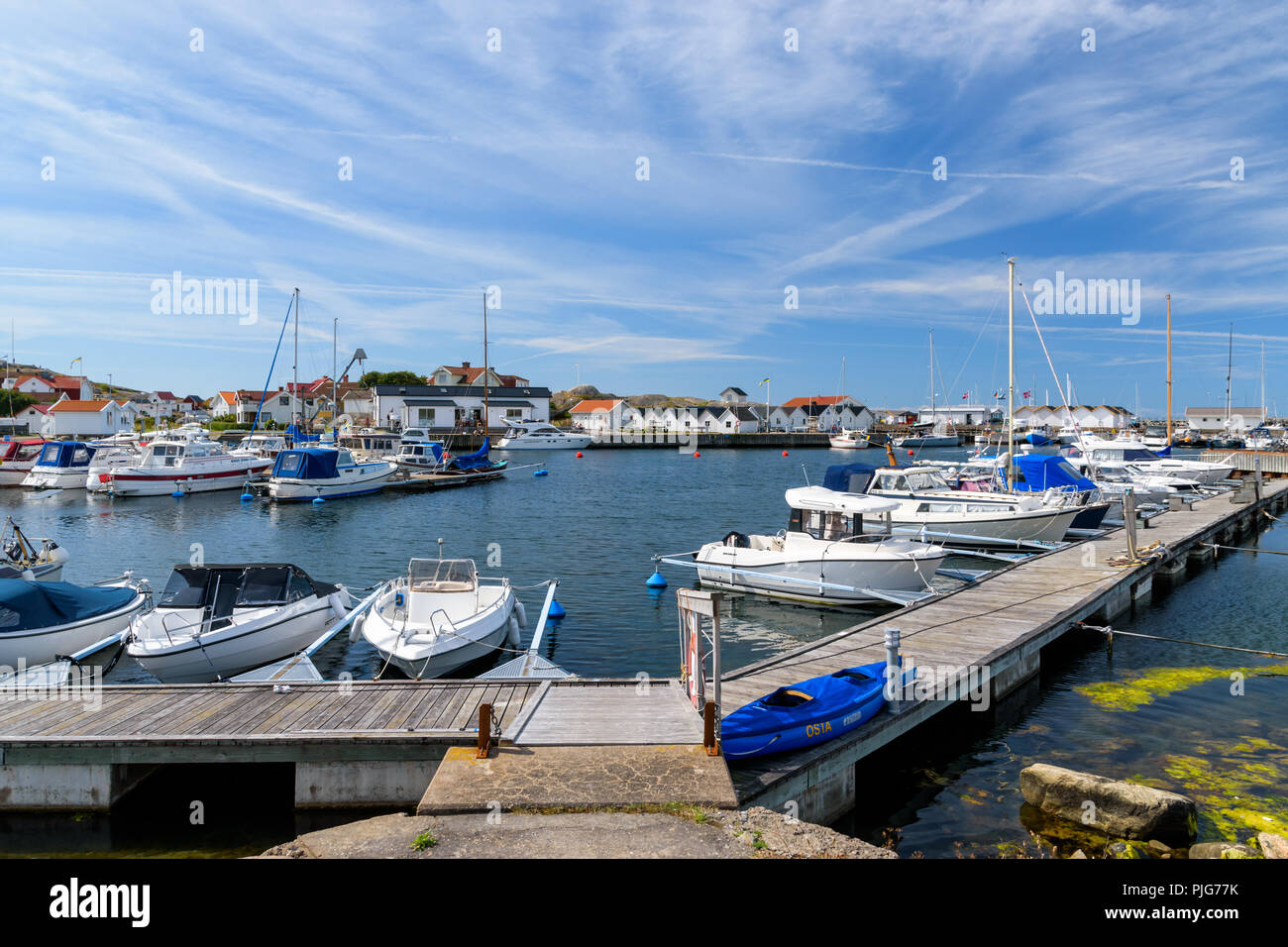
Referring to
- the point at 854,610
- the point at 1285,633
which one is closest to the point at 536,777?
the point at 854,610

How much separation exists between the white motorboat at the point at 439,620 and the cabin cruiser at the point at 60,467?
172ft

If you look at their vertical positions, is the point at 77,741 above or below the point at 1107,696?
above

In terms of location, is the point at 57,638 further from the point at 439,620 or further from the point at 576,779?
the point at 576,779

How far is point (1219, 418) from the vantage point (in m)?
161

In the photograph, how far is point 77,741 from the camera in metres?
9.68

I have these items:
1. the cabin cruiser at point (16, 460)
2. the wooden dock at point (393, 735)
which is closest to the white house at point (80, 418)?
the cabin cruiser at point (16, 460)

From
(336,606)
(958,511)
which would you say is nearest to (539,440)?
(958,511)

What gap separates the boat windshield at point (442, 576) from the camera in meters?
16.8

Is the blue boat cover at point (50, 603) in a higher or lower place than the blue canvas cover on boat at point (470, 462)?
lower

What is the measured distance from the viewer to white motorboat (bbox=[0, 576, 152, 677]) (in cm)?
1483

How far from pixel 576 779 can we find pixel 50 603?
13844 millimetres

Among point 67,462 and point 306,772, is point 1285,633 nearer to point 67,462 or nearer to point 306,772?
point 306,772

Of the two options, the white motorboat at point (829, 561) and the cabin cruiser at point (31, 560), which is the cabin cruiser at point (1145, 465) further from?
the cabin cruiser at point (31, 560)
